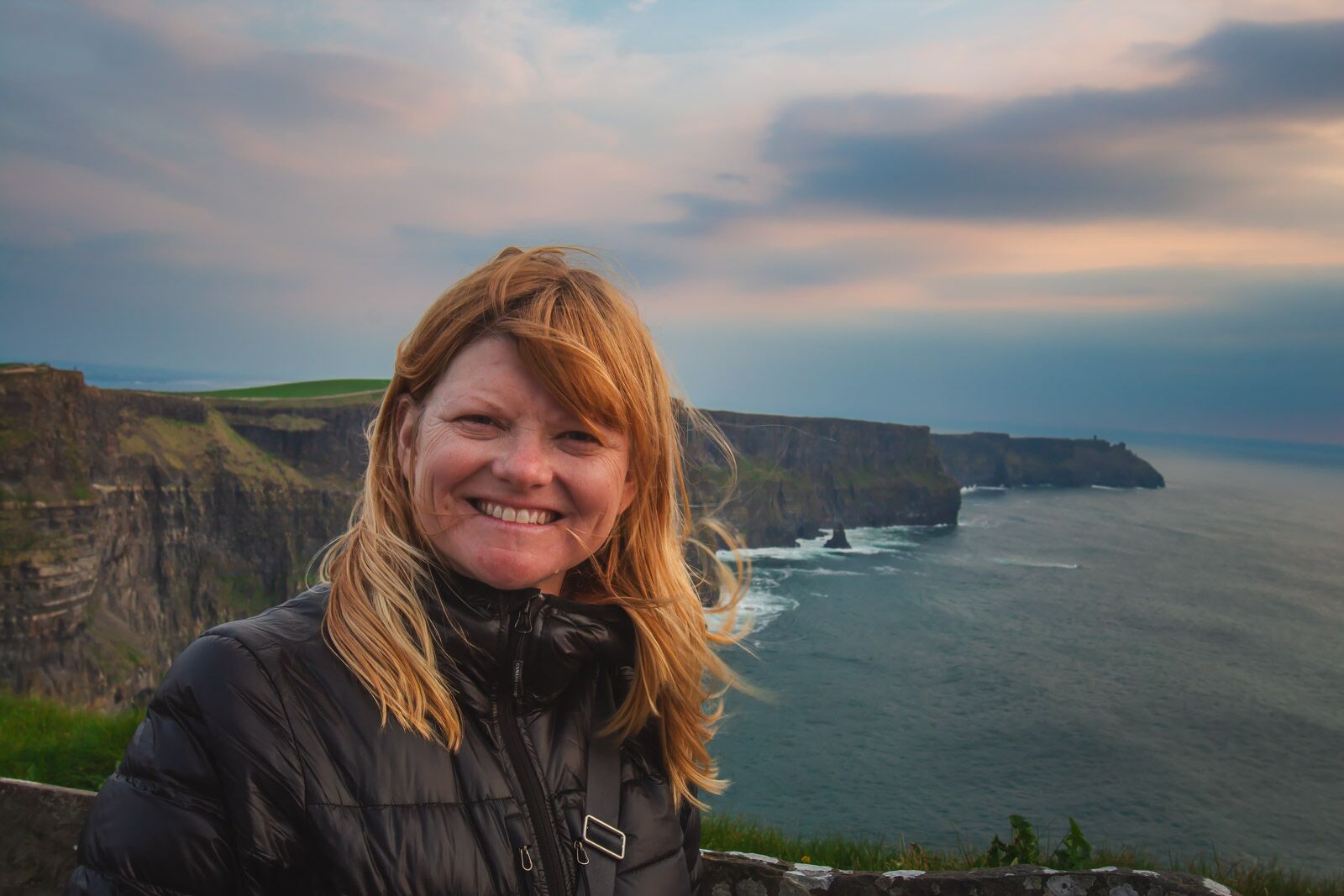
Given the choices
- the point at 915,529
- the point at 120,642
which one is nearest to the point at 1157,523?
the point at 915,529

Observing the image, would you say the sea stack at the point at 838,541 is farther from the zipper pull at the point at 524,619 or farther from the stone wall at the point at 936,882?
the zipper pull at the point at 524,619

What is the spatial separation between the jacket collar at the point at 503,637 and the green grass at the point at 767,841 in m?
3.17

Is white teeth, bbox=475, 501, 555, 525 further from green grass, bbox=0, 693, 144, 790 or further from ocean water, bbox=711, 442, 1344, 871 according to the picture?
ocean water, bbox=711, 442, 1344, 871

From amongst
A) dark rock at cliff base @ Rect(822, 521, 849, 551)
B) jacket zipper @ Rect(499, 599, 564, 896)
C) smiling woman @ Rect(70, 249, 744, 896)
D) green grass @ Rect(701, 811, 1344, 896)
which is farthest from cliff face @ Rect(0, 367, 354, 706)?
dark rock at cliff base @ Rect(822, 521, 849, 551)

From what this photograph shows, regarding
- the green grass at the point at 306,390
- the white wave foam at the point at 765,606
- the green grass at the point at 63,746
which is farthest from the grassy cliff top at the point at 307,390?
the green grass at the point at 63,746

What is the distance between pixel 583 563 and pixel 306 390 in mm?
109751

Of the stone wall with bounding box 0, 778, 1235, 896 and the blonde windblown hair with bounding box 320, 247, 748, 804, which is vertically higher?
the blonde windblown hair with bounding box 320, 247, 748, 804

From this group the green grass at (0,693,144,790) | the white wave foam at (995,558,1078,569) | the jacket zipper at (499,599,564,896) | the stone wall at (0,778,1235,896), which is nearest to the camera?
the jacket zipper at (499,599,564,896)

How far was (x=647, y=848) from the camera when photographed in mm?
2570

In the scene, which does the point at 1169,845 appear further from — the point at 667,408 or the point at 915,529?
the point at 915,529

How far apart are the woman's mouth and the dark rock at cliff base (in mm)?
115513

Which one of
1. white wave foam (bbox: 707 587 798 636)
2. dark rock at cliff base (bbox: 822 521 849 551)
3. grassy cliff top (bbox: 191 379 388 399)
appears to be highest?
grassy cliff top (bbox: 191 379 388 399)

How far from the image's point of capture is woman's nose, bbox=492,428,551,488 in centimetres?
236

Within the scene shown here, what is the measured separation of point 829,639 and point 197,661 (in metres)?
71.9
